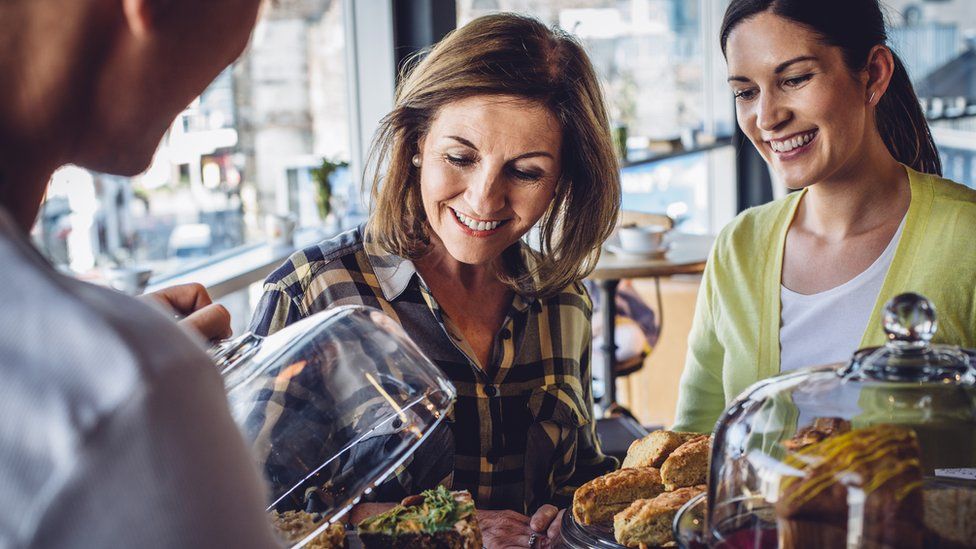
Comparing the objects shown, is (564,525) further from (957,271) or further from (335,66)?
(335,66)

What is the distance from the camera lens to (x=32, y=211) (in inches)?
23.3

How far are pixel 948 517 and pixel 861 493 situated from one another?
82mm

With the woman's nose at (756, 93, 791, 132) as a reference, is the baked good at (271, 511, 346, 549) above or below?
below

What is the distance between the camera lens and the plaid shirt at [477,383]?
68.6 inches

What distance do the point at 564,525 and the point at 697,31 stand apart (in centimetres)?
686

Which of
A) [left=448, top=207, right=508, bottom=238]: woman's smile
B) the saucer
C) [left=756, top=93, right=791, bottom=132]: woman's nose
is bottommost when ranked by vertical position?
the saucer

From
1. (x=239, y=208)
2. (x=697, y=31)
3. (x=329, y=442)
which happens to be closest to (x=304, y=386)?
(x=329, y=442)

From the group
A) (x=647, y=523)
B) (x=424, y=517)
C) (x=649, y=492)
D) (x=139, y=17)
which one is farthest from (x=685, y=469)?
(x=139, y=17)

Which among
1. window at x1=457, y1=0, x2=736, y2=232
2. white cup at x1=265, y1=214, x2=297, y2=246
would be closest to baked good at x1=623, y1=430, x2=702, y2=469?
white cup at x1=265, y1=214, x2=297, y2=246

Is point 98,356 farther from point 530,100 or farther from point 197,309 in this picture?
point 530,100

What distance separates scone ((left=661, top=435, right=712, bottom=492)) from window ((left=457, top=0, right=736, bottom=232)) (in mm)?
4892

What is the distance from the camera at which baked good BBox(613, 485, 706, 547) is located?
1.13 meters

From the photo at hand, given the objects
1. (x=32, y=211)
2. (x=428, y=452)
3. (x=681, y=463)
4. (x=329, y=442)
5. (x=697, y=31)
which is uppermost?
(x=697, y=31)

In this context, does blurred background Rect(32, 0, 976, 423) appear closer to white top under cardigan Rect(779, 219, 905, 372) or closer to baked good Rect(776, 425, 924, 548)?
white top under cardigan Rect(779, 219, 905, 372)
